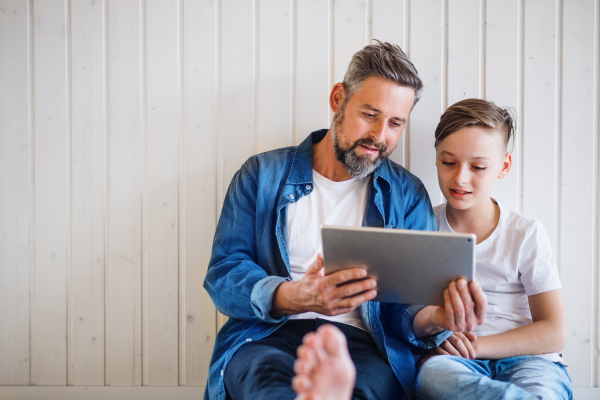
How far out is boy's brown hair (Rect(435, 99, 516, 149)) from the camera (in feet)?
4.11

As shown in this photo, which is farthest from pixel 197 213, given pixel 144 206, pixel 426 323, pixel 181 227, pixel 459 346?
pixel 459 346

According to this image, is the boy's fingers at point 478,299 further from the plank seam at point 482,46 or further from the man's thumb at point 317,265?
the plank seam at point 482,46

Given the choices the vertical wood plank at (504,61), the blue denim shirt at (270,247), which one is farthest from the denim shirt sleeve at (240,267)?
the vertical wood plank at (504,61)

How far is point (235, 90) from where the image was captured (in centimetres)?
150

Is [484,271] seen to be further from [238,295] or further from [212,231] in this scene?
[212,231]

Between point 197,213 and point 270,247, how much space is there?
41 cm

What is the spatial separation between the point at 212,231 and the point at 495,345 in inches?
39.8

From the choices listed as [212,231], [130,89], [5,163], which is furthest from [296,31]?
[5,163]

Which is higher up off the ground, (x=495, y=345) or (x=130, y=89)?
(x=130, y=89)

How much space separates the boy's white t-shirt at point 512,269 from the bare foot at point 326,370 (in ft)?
2.62

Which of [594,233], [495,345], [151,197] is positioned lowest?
[495,345]

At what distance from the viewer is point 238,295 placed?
43.3 inches

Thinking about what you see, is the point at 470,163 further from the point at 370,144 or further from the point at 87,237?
the point at 87,237

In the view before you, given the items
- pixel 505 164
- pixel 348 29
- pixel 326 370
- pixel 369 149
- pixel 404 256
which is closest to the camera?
pixel 326 370
